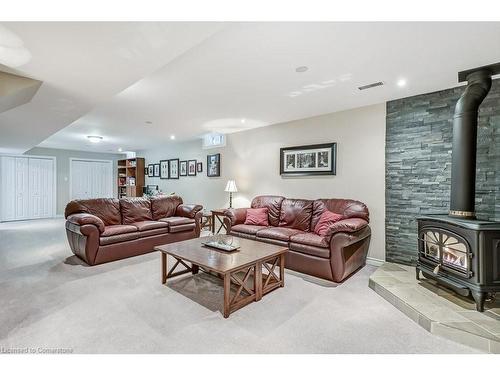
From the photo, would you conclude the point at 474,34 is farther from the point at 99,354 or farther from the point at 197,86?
the point at 99,354

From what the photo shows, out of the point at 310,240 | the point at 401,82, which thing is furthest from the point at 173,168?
the point at 401,82

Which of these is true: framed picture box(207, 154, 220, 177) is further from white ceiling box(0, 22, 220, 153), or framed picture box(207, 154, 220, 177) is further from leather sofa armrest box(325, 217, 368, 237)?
leather sofa armrest box(325, 217, 368, 237)

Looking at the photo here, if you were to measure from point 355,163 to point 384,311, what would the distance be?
2165mm

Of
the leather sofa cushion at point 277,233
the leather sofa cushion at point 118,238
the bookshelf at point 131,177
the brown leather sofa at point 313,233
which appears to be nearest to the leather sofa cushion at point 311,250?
the brown leather sofa at point 313,233

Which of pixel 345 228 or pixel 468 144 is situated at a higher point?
pixel 468 144

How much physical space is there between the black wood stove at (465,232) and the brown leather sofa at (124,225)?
3751mm

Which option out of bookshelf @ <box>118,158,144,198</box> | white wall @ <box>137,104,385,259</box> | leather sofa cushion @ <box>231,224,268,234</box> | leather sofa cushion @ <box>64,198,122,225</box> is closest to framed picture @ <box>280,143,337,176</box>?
white wall @ <box>137,104,385,259</box>

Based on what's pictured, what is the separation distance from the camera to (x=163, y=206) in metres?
4.98

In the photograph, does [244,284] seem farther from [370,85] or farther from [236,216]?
[370,85]

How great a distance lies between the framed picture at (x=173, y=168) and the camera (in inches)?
281

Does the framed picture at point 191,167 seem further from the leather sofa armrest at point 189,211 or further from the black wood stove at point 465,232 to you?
the black wood stove at point 465,232

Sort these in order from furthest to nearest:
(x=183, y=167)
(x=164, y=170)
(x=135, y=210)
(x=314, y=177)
Answer: (x=164, y=170) → (x=183, y=167) → (x=135, y=210) → (x=314, y=177)

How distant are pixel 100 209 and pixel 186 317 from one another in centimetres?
294

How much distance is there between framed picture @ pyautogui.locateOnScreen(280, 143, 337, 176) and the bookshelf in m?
5.71
